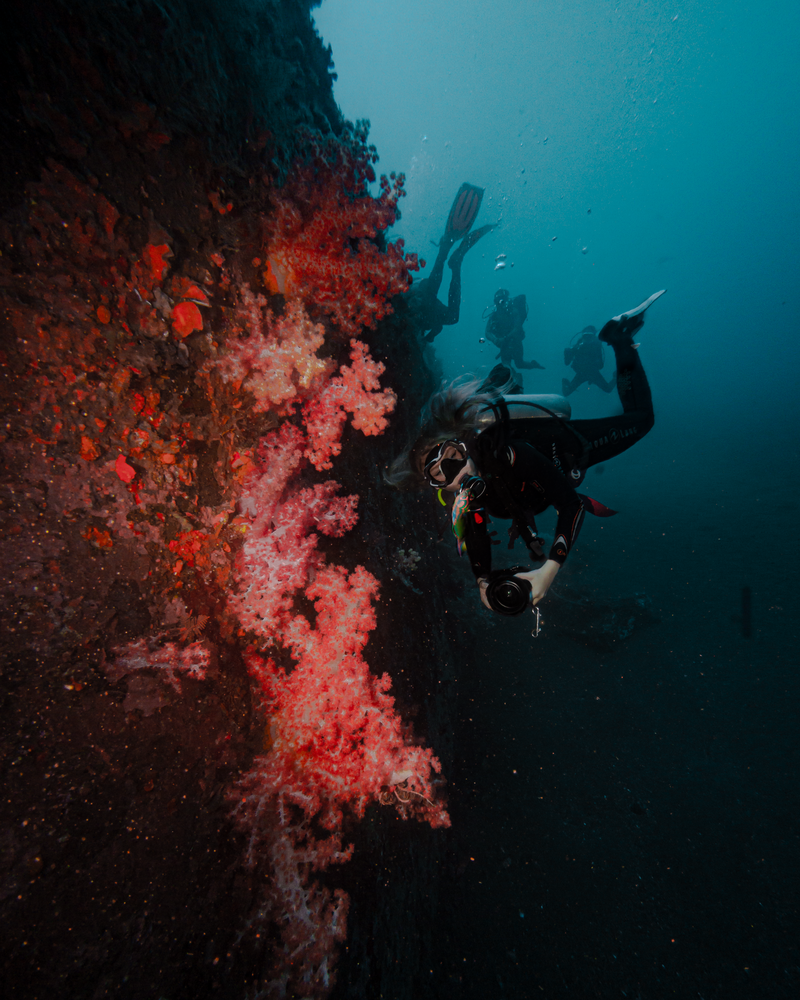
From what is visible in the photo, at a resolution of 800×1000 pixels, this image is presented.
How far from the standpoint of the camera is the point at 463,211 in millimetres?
8531

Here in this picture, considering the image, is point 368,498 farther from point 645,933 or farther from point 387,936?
point 645,933

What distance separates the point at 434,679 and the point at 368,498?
85.6 inches

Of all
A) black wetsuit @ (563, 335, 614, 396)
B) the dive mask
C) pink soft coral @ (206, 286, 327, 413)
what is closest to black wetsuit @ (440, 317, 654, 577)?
the dive mask

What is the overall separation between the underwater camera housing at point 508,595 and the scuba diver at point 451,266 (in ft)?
23.6

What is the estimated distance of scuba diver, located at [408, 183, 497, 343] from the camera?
25.9ft

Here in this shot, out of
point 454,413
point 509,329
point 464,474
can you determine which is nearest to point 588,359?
point 509,329

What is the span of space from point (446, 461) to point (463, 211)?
9.38 m

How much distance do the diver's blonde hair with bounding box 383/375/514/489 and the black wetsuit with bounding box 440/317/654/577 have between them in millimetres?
316

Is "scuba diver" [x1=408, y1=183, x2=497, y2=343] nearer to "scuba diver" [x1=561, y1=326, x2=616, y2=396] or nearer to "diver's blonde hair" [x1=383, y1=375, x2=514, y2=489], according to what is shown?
A: "diver's blonde hair" [x1=383, y1=375, x2=514, y2=489]

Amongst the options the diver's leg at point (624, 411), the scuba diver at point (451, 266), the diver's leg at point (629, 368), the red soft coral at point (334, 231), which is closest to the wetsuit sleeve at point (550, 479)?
the diver's leg at point (624, 411)

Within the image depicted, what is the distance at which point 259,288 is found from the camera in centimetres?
264

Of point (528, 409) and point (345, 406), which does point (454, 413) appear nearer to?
point (528, 409)

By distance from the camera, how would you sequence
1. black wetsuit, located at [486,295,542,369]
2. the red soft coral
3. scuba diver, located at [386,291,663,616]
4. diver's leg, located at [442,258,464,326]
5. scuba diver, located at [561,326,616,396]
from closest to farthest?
1. scuba diver, located at [386,291,663,616]
2. the red soft coral
3. diver's leg, located at [442,258,464,326]
4. black wetsuit, located at [486,295,542,369]
5. scuba diver, located at [561,326,616,396]

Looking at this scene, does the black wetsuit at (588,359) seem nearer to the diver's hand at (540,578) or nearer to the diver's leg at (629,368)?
the diver's leg at (629,368)
